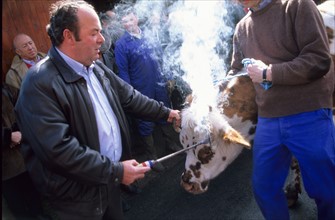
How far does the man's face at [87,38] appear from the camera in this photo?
2408 millimetres

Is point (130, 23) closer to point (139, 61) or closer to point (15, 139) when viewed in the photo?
point (139, 61)

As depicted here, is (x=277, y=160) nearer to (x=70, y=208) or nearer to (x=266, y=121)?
(x=266, y=121)

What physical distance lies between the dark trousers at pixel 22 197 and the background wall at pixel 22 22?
1.93 m

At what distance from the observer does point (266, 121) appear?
2.93 m

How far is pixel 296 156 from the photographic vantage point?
9.27 feet

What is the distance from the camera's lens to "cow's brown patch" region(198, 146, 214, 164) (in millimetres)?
3252

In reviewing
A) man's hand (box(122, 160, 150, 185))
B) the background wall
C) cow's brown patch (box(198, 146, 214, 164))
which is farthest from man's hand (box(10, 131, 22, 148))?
the background wall

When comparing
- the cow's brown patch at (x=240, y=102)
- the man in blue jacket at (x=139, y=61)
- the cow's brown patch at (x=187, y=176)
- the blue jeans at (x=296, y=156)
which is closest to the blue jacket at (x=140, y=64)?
the man in blue jacket at (x=139, y=61)

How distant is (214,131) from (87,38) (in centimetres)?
146

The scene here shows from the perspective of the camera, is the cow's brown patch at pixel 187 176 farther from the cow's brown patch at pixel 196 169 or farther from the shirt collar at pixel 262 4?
the shirt collar at pixel 262 4

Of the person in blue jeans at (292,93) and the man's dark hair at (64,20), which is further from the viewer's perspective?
the person in blue jeans at (292,93)

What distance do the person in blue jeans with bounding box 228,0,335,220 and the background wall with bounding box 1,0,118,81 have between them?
13.3 feet

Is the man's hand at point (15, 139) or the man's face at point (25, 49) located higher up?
the man's face at point (25, 49)

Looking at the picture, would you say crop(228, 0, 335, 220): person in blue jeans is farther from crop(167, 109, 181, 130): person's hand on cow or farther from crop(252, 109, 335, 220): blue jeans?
crop(167, 109, 181, 130): person's hand on cow
